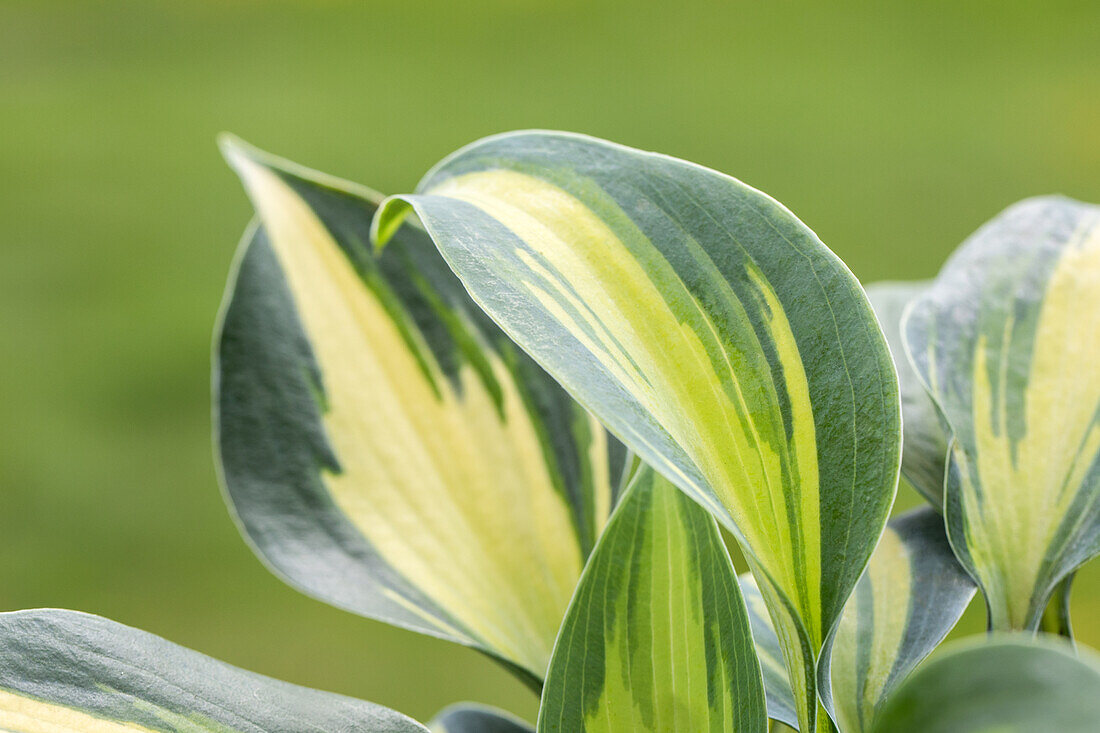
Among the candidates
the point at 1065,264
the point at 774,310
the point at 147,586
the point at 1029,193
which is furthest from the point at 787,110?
the point at 774,310

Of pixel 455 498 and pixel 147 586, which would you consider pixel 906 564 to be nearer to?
pixel 455 498

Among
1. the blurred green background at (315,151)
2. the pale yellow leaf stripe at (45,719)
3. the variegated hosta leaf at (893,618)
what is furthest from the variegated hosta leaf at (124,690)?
the blurred green background at (315,151)

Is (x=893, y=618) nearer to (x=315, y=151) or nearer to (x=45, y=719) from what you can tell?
(x=45, y=719)

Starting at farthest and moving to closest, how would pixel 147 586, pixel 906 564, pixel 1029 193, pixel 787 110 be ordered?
pixel 787 110, pixel 1029 193, pixel 147 586, pixel 906 564

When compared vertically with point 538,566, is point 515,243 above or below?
above

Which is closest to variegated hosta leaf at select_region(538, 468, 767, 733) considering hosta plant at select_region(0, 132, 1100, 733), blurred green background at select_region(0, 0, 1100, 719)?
hosta plant at select_region(0, 132, 1100, 733)

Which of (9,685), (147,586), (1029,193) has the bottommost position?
(147,586)
